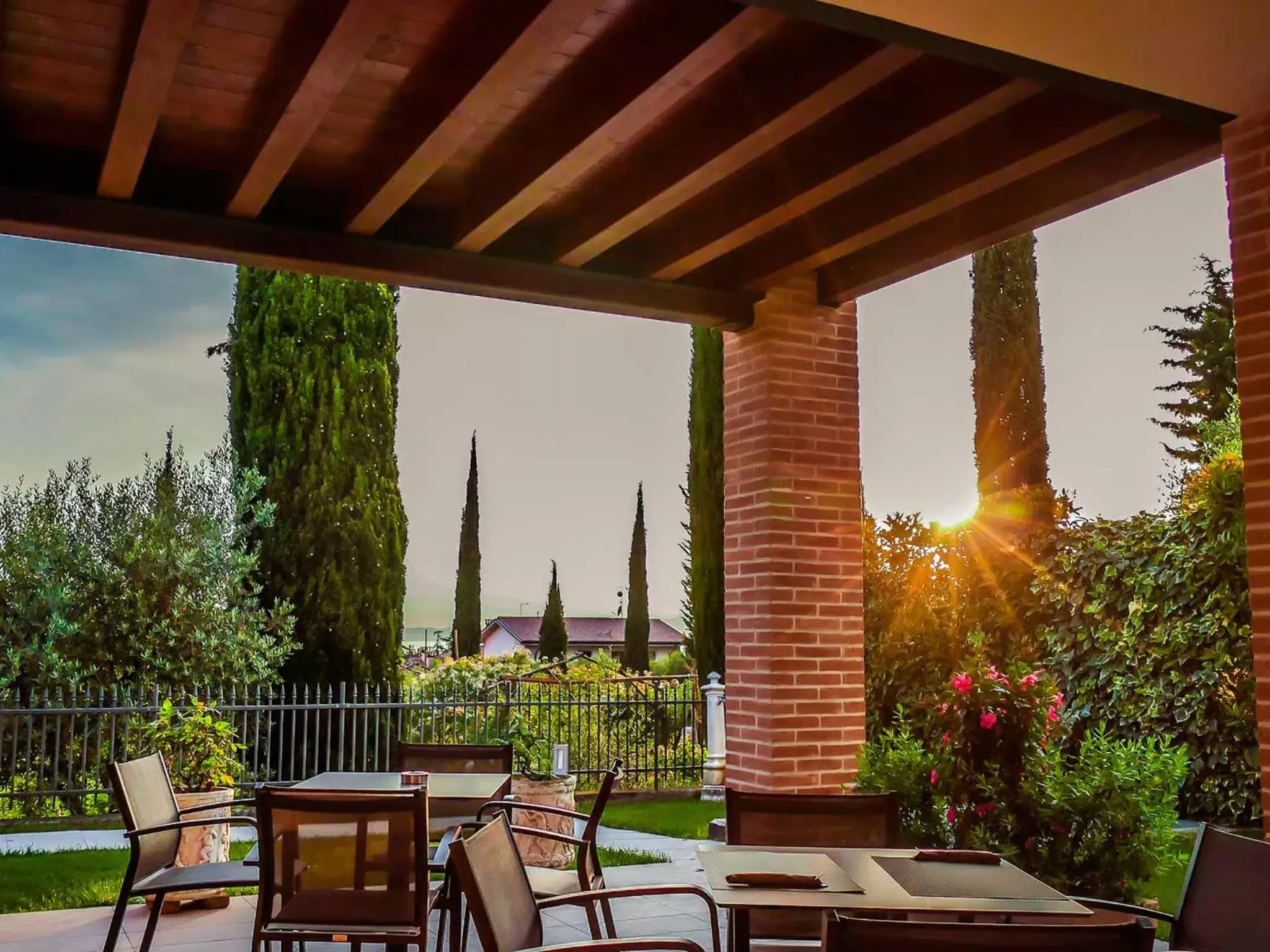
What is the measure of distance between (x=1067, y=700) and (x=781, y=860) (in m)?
6.46

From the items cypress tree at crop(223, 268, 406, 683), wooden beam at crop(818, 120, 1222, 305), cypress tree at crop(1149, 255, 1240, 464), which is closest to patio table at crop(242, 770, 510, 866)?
wooden beam at crop(818, 120, 1222, 305)

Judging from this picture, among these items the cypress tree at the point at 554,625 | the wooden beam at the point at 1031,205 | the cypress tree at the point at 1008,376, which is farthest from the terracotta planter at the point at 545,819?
the cypress tree at the point at 554,625

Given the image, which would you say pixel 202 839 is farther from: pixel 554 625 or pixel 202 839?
pixel 554 625

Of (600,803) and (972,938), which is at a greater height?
(972,938)

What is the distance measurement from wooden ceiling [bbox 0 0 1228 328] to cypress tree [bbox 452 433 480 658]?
22.7 meters

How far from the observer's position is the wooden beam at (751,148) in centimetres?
390

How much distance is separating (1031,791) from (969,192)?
8.12ft

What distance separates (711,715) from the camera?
10305 mm

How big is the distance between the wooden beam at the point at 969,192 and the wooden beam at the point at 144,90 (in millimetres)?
3045

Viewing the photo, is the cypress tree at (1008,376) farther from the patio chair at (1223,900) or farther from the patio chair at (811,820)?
the patio chair at (1223,900)

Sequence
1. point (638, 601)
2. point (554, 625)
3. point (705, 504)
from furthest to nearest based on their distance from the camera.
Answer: point (554, 625) → point (638, 601) → point (705, 504)

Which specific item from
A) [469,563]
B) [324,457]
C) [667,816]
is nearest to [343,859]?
[667,816]

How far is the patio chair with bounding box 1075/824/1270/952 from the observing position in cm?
269

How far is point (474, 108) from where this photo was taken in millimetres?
4188
